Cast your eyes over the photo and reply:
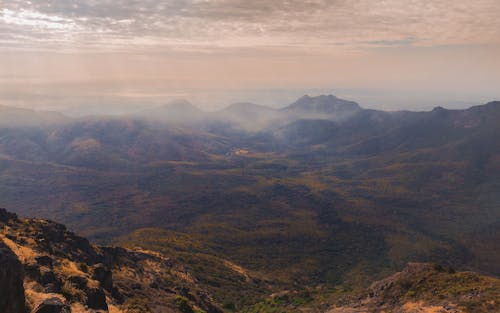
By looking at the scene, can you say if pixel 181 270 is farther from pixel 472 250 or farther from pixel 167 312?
pixel 472 250

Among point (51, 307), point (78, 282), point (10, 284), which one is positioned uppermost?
point (10, 284)

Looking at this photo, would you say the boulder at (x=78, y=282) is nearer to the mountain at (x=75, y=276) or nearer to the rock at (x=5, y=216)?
the mountain at (x=75, y=276)

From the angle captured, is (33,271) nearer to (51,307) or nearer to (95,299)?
(95,299)

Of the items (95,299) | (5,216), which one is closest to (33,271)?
(95,299)

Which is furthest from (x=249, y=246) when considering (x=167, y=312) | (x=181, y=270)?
(x=167, y=312)

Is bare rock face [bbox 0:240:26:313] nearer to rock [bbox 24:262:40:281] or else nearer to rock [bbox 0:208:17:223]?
rock [bbox 24:262:40:281]

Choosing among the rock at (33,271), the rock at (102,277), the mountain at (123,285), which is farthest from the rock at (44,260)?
the rock at (33,271)
